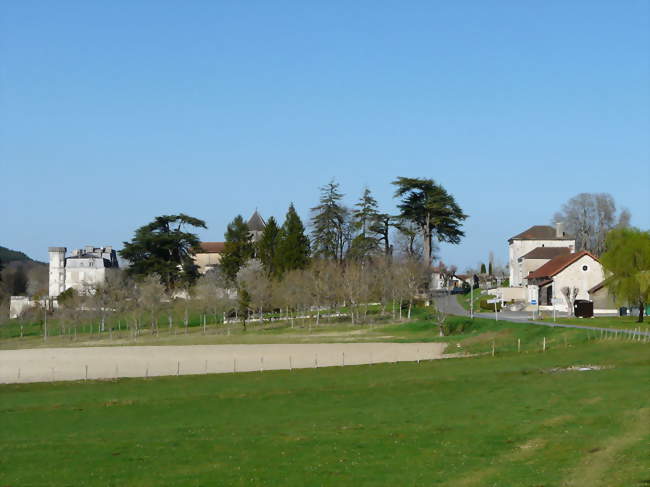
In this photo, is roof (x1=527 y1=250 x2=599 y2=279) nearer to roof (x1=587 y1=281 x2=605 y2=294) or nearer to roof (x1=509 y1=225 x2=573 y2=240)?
roof (x1=587 y1=281 x2=605 y2=294)

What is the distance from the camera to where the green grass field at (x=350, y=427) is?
2017 centimetres

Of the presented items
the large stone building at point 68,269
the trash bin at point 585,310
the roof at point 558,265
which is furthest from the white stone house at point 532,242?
the large stone building at point 68,269

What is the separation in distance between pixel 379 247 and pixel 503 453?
84362 millimetres

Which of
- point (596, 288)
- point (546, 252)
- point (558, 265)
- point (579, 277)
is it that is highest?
point (546, 252)

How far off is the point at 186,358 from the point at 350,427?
1348 inches

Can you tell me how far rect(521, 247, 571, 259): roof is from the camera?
126 m

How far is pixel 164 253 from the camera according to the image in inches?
4267

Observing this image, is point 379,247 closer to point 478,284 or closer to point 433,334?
point 433,334

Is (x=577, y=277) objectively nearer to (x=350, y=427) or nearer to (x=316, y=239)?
(x=316, y=239)

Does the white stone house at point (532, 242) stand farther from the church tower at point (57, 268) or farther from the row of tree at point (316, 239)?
the church tower at point (57, 268)

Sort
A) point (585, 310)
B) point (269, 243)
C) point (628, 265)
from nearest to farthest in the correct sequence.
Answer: point (628, 265)
point (585, 310)
point (269, 243)

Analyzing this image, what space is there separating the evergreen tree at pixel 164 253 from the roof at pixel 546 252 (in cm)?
5113

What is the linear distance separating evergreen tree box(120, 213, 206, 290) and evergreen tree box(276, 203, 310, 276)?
11.3 m

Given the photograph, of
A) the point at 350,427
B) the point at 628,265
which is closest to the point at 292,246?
the point at 628,265
